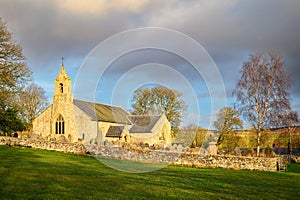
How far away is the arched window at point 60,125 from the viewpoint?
140 feet

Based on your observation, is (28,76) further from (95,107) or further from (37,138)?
(95,107)

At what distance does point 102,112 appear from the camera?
159 feet

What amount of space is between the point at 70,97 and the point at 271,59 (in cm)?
2624

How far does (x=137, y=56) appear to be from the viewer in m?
18.1

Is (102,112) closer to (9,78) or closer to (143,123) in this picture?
(143,123)

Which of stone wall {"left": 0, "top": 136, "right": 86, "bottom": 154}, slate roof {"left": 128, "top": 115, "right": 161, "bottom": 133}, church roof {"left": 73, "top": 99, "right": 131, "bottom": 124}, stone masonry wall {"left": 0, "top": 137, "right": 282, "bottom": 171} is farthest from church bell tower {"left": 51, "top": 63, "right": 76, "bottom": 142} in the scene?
stone masonry wall {"left": 0, "top": 137, "right": 282, "bottom": 171}

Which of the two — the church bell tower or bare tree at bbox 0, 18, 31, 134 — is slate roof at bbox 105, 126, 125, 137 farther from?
bare tree at bbox 0, 18, 31, 134

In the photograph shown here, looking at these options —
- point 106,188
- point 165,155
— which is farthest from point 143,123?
point 106,188

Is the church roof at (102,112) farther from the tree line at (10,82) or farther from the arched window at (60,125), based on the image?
the tree line at (10,82)

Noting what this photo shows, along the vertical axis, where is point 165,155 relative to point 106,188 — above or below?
below

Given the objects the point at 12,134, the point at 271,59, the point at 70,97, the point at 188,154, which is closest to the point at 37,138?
the point at 12,134

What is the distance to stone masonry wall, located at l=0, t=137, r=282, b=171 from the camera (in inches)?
844

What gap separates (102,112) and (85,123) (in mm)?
5848

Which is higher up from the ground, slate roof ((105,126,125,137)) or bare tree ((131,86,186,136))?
bare tree ((131,86,186,136))
